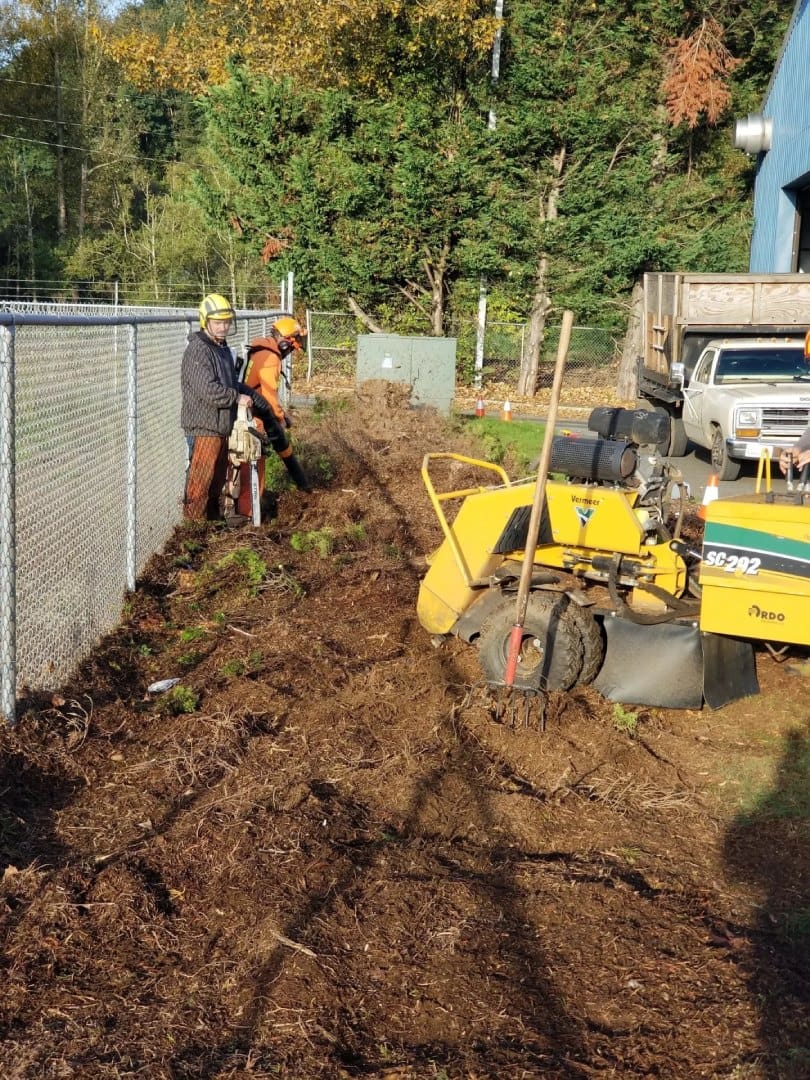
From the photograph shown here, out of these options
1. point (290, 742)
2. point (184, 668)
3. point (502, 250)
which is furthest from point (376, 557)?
point (502, 250)

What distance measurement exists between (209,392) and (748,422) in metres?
8.43

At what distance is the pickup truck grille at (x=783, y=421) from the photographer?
15383mm

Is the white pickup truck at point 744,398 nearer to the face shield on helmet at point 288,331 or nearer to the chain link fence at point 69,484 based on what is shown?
the face shield on helmet at point 288,331

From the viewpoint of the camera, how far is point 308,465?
13.4 metres

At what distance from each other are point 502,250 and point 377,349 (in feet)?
29.2

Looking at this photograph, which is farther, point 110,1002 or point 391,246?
point 391,246

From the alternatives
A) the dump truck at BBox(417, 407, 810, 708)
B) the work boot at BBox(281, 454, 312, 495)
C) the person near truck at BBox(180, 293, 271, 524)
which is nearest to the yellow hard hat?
the person near truck at BBox(180, 293, 271, 524)

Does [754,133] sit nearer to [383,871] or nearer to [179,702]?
[179,702]

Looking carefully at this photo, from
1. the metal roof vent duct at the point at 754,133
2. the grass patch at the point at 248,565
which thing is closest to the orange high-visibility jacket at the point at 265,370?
the grass patch at the point at 248,565

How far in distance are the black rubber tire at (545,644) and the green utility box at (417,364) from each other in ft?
46.1

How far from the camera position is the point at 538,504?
568 centimetres

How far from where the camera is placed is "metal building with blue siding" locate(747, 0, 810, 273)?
23.4 m

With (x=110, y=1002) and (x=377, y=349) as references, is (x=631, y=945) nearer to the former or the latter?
(x=110, y=1002)

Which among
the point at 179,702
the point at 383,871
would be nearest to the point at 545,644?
the point at 179,702
